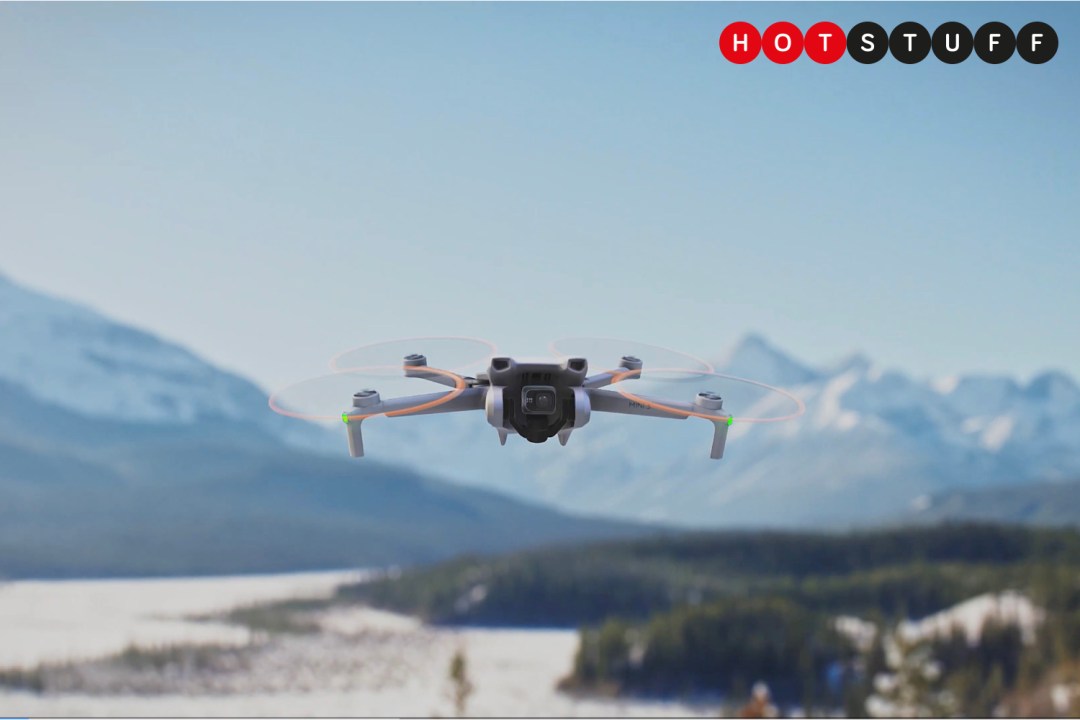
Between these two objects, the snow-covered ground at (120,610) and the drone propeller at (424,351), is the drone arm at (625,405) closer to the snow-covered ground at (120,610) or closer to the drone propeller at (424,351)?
the drone propeller at (424,351)

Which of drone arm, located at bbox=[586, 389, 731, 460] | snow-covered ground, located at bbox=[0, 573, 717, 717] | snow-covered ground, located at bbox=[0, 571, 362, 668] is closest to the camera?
drone arm, located at bbox=[586, 389, 731, 460]

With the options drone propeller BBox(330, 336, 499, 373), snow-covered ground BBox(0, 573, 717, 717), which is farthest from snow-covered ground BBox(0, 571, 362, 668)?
drone propeller BBox(330, 336, 499, 373)

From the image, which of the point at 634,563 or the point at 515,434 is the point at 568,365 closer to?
the point at 515,434

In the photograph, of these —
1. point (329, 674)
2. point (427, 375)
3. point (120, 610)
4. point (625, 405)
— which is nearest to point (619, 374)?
point (625, 405)

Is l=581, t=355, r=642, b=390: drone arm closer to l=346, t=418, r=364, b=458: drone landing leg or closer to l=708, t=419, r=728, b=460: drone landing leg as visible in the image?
l=708, t=419, r=728, b=460: drone landing leg

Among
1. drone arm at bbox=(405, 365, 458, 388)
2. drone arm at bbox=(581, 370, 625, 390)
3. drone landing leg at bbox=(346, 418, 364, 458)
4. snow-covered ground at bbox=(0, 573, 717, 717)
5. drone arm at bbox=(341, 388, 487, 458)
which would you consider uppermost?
drone arm at bbox=(405, 365, 458, 388)

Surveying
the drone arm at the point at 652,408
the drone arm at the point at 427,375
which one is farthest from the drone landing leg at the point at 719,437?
the drone arm at the point at 427,375

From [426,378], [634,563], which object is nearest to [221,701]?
[634,563]

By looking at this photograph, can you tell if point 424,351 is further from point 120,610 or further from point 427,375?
point 120,610
